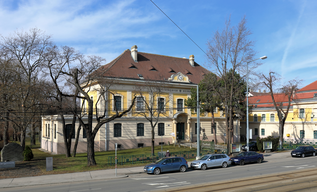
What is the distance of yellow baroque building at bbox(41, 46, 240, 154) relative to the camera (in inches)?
1446

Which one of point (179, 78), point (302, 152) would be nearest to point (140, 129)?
point (179, 78)

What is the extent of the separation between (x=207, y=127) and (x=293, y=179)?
29.9m

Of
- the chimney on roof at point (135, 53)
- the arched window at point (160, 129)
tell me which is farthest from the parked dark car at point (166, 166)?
the chimney on roof at point (135, 53)

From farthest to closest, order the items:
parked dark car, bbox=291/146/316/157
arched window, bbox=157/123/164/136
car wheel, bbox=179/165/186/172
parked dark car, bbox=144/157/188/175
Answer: arched window, bbox=157/123/164/136, parked dark car, bbox=291/146/316/157, car wheel, bbox=179/165/186/172, parked dark car, bbox=144/157/188/175

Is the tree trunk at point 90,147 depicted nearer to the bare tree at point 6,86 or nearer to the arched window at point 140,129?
the bare tree at point 6,86

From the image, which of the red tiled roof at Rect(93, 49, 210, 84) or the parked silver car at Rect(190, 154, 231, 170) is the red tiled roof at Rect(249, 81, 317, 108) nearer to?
the red tiled roof at Rect(93, 49, 210, 84)

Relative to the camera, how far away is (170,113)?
42719 millimetres

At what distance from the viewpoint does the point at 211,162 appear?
22.2 metres

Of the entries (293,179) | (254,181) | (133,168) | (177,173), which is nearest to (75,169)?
(133,168)

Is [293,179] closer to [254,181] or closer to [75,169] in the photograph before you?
[254,181]

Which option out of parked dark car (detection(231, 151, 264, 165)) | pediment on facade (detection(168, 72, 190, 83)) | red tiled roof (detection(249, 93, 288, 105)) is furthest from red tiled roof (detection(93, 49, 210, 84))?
red tiled roof (detection(249, 93, 288, 105))

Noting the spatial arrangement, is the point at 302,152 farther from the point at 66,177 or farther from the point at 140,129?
the point at 66,177

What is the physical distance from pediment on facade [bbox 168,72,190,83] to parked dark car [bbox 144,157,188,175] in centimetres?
2240

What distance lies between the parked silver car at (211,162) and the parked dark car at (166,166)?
1.43m
